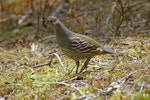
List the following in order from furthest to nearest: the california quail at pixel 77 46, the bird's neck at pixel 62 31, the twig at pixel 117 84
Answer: the bird's neck at pixel 62 31 → the california quail at pixel 77 46 → the twig at pixel 117 84

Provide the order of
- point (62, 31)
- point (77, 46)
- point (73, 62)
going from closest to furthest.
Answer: point (77, 46), point (62, 31), point (73, 62)

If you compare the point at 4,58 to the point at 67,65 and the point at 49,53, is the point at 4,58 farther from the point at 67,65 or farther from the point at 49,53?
the point at 67,65

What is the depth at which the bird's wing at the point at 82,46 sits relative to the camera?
5672 millimetres

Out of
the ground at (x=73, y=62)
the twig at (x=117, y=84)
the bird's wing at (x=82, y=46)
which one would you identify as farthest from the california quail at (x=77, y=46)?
the twig at (x=117, y=84)

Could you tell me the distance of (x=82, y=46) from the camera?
5715mm

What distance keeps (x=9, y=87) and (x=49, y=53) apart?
1827 millimetres

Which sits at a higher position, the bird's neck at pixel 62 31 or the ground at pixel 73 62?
the bird's neck at pixel 62 31

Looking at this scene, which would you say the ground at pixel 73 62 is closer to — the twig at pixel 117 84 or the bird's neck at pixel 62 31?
the twig at pixel 117 84

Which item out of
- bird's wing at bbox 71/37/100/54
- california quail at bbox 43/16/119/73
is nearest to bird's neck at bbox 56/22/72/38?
california quail at bbox 43/16/119/73

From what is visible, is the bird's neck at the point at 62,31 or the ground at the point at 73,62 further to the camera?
the bird's neck at the point at 62,31

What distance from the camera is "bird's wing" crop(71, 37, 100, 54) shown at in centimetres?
567

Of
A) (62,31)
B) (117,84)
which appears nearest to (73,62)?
(62,31)

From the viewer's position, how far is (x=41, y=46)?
7.98m

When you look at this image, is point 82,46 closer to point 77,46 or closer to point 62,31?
point 77,46
